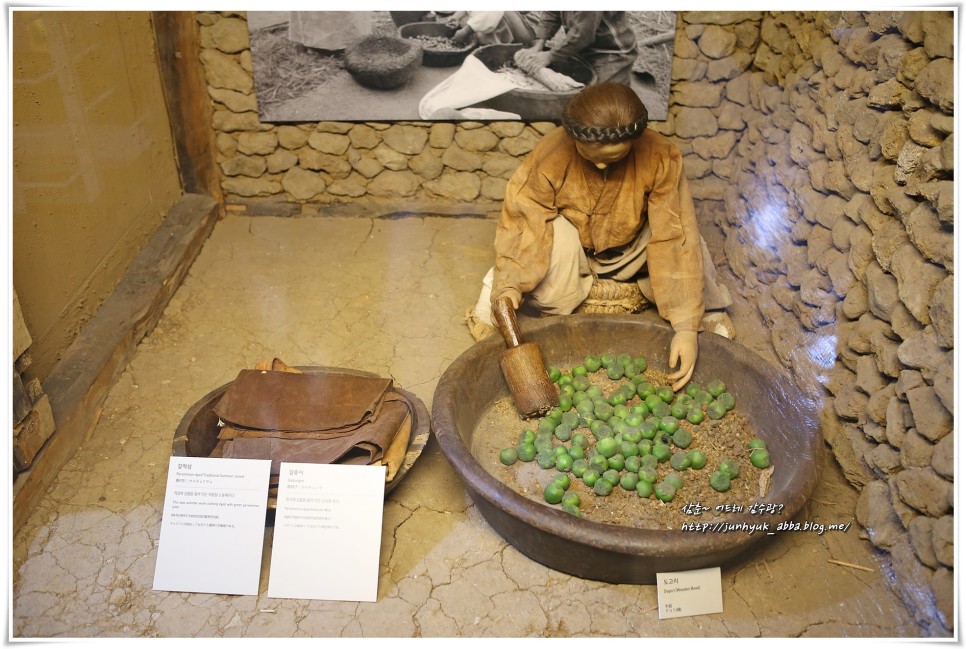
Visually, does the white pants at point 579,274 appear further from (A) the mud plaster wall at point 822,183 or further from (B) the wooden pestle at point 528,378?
(B) the wooden pestle at point 528,378

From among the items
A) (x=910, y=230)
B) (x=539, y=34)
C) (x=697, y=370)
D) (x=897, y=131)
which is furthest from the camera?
(x=539, y=34)

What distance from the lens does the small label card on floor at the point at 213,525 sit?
2193 millimetres

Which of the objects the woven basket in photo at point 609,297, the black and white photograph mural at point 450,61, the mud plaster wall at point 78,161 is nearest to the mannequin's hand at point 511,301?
the woven basket in photo at point 609,297

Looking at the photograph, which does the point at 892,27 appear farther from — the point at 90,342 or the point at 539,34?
the point at 90,342

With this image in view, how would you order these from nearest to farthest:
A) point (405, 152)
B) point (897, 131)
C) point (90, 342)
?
point (897, 131), point (90, 342), point (405, 152)

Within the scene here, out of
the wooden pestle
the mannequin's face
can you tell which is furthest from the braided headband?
the wooden pestle

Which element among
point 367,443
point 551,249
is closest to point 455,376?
point 367,443

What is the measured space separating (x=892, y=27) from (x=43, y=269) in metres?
2.99

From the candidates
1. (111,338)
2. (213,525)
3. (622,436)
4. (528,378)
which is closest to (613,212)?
(528,378)

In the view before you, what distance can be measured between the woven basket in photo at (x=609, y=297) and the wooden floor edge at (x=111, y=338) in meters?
1.81

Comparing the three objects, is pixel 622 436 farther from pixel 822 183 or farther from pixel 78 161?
pixel 78 161

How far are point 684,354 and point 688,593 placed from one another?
88cm

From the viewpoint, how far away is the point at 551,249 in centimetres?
297

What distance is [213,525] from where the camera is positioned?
2.20m
